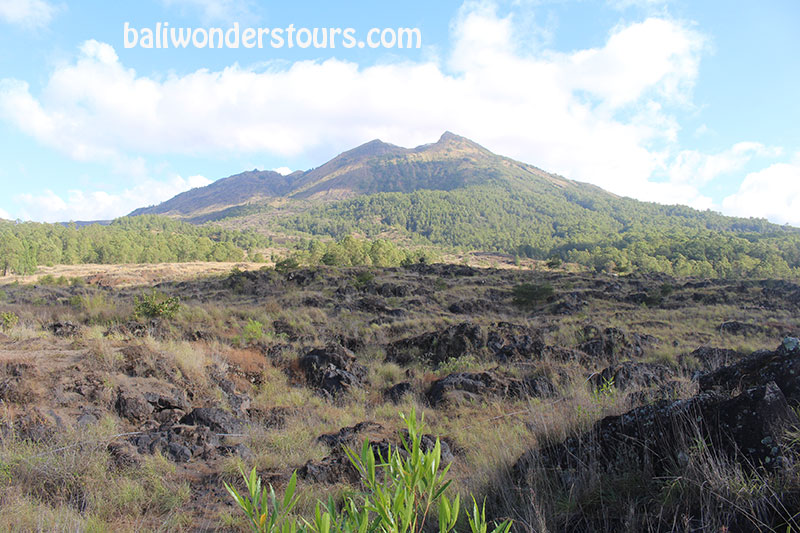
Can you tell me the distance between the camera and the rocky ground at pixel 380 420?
91.0 inches

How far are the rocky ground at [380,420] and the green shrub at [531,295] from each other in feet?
34.5

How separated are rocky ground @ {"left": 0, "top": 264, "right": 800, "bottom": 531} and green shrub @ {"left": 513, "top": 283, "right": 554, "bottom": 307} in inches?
414

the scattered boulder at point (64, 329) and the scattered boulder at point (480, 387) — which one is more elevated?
the scattered boulder at point (64, 329)

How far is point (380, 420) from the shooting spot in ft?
19.7

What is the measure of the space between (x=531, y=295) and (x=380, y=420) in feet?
65.4

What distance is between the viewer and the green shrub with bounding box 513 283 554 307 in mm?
23844

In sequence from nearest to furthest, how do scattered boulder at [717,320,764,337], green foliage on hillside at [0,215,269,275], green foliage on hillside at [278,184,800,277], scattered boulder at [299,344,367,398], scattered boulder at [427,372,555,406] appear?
1. scattered boulder at [427,372,555,406]
2. scattered boulder at [299,344,367,398]
3. scattered boulder at [717,320,764,337]
4. green foliage on hillside at [278,184,800,277]
5. green foliage on hillside at [0,215,269,275]

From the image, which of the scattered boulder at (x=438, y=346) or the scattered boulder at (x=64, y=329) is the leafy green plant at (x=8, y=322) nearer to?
the scattered boulder at (x=64, y=329)

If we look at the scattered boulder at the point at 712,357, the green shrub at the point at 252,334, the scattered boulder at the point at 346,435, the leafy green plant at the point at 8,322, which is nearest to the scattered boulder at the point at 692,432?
the scattered boulder at the point at 346,435

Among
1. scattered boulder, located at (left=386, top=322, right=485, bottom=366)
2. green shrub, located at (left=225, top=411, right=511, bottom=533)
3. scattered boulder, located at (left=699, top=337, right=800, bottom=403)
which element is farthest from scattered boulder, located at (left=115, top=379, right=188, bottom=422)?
scattered boulder, located at (left=699, top=337, right=800, bottom=403)

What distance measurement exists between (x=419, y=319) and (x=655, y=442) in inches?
542

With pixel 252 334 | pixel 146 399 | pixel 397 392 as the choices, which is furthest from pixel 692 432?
pixel 252 334

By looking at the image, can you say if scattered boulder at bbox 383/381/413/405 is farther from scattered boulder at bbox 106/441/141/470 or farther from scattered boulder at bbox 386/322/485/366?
scattered boulder at bbox 106/441/141/470

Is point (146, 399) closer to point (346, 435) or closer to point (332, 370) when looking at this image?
point (346, 435)
